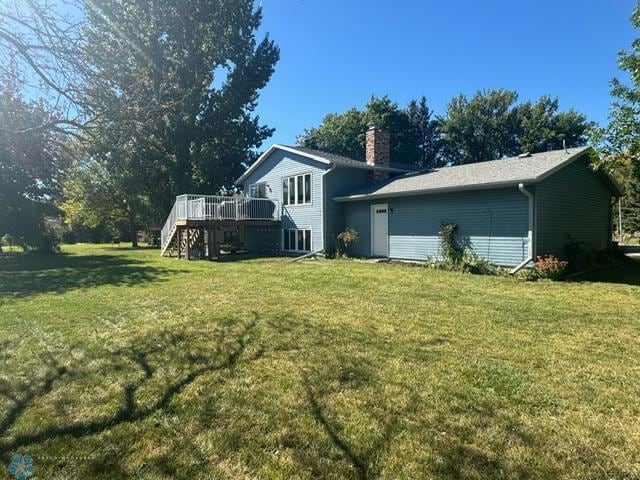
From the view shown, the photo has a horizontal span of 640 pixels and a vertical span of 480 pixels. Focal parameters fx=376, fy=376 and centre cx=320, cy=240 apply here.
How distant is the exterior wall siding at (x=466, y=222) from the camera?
10938 mm

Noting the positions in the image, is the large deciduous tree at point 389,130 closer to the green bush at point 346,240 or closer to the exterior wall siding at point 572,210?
the green bush at point 346,240

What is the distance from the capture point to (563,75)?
2402 cm

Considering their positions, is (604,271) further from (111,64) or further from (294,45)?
(111,64)

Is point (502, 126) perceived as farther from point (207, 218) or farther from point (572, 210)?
point (207, 218)

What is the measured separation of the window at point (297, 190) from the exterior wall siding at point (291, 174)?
195 mm

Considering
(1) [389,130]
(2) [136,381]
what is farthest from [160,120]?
(1) [389,130]

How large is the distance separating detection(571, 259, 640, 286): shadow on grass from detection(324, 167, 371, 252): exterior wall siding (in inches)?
350

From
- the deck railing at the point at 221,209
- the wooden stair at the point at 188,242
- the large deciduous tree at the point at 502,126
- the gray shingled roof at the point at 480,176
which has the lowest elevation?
the wooden stair at the point at 188,242

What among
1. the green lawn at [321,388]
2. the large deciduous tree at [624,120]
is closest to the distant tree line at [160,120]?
the large deciduous tree at [624,120]

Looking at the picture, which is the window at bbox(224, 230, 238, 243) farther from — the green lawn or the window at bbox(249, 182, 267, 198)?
the green lawn

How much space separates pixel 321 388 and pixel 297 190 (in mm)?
14580

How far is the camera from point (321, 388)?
3480 mm

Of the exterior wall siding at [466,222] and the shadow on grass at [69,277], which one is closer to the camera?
the shadow on grass at [69,277]

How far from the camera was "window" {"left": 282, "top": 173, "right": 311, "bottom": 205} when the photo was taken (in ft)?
55.7
